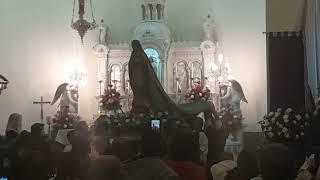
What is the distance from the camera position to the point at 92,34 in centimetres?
1305

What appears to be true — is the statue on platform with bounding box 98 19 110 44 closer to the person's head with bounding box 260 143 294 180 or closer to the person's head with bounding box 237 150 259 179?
the person's head with bounding box 237 150 259 179

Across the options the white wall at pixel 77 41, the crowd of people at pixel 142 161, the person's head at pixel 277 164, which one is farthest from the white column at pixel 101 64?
the person's head at pixel 277 164

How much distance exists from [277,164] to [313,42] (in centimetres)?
602

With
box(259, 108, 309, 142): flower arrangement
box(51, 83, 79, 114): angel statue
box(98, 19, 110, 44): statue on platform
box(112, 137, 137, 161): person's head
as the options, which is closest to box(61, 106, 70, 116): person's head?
box(51, 83, 79, 114): angel statue

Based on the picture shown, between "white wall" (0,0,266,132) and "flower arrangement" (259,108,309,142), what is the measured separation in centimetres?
606

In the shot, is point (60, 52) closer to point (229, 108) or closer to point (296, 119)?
point (229, 108)

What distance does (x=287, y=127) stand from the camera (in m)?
6.00

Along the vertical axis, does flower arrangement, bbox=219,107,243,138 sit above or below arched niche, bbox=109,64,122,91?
below

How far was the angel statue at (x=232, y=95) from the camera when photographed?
1157 cm

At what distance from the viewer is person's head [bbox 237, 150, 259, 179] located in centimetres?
318

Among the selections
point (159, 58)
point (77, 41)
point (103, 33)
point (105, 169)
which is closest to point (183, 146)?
point (105, 169)

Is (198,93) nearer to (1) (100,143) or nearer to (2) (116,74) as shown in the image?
(2) (116,74)

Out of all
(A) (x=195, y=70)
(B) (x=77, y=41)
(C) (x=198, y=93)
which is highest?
(B) (x=77, y=41)

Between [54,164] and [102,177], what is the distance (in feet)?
5.12
